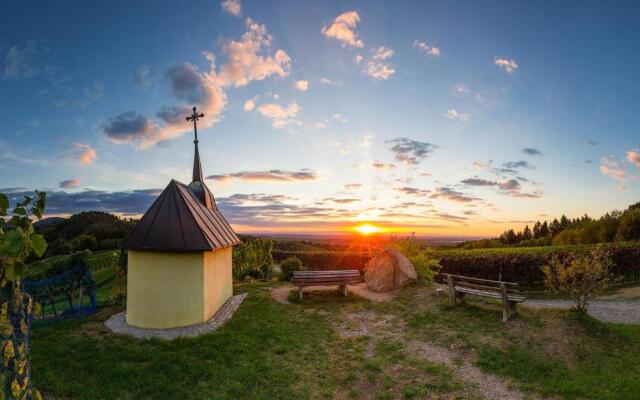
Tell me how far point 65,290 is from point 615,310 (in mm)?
19163

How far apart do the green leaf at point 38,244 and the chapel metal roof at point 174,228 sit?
8.59 metres

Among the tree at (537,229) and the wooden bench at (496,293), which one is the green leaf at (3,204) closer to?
the wooden bench at (496,293)

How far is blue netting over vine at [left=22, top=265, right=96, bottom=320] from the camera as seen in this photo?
38.6ft

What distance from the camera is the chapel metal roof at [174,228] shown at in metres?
11.0

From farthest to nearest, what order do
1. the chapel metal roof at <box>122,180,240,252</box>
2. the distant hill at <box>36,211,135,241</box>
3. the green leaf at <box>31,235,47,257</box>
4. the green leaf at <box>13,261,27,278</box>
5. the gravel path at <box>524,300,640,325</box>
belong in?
the distant hill at <box>36,211,135,241</box>
the gravel path at <box>524,300,640,325</box>
the chapel metal roof at <box>122,180,240,252</box>
the green leaf at <box>13,261,27,278</box>
the green leaf at <box>31,235,47,257</box>

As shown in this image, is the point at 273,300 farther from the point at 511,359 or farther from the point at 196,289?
the point at 511,359

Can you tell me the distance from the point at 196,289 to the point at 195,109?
27.3 feet

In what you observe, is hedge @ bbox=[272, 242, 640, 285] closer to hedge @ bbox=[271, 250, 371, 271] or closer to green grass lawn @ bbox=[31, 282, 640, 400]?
hedge @ bbox=[271, 250, 371, 271]

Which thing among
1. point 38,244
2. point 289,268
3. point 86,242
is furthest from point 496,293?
point 86,242

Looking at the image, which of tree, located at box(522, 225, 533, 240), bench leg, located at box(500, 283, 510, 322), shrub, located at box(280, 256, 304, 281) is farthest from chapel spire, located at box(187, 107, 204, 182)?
tree, located at box(522, 225, 533, 240)

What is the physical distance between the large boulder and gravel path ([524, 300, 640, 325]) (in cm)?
475

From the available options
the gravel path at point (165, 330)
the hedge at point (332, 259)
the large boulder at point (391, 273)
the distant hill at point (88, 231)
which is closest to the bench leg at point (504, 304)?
the large boulder at point (391, 273)

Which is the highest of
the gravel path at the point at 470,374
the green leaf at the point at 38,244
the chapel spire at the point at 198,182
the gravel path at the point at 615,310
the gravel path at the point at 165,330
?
the chapel spire at the point at 198,182

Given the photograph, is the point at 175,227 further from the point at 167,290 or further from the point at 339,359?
the point at 339,359
